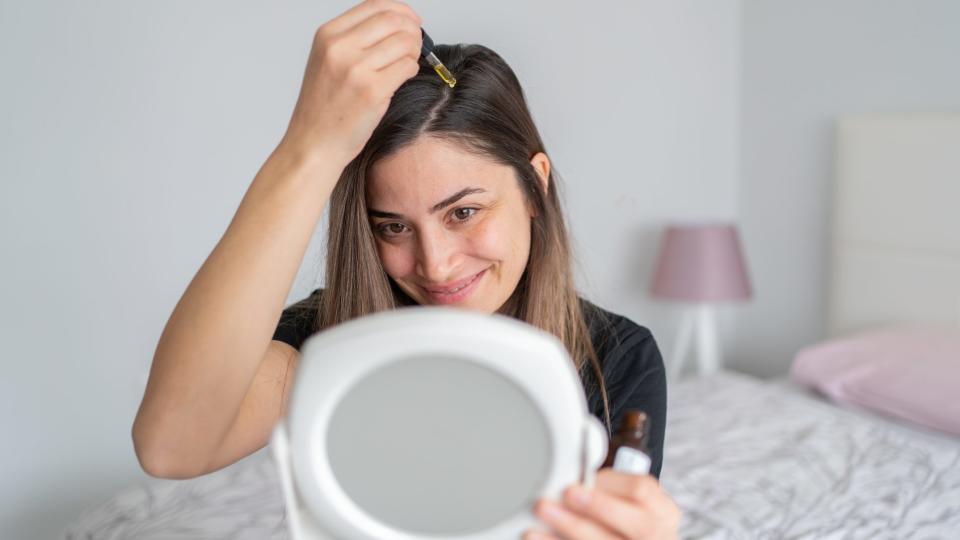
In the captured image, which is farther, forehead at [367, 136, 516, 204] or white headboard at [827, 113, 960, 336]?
white headboard at [827, 113, 960, 336]

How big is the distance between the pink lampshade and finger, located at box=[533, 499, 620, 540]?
2.15 meters

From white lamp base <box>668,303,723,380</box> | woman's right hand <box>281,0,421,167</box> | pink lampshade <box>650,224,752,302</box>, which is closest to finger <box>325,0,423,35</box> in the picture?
woman's right hand <box>281,0,421,167</box>

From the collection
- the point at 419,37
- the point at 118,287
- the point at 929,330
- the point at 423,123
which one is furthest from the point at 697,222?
the point at 419,37

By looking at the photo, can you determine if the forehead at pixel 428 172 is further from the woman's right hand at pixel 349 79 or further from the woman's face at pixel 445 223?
the woman's right hand at pixel 349 79

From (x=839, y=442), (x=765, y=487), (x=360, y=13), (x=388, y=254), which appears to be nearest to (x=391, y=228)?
(x=388, y=254)

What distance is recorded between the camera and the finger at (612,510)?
1.47 feet

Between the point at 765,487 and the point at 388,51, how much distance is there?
54.1 inches

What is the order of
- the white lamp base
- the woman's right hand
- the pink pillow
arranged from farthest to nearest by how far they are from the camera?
the white lamp base
the pink pillow
the woman's right hand

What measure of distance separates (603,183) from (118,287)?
54.7 inches

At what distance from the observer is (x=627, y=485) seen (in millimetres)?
491

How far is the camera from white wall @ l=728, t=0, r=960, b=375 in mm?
2342

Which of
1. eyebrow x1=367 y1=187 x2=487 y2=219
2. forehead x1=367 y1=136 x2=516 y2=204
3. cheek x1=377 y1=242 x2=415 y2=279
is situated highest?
forehead x1=367 y1=136 x2=516 y2=204

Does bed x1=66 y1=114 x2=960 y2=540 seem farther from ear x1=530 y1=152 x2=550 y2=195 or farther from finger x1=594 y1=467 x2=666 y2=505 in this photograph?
finger x1=594 y1=467 x2=666 y2=505

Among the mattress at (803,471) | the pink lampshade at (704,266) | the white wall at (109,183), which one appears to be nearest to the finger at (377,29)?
the mattress at (803,471)
